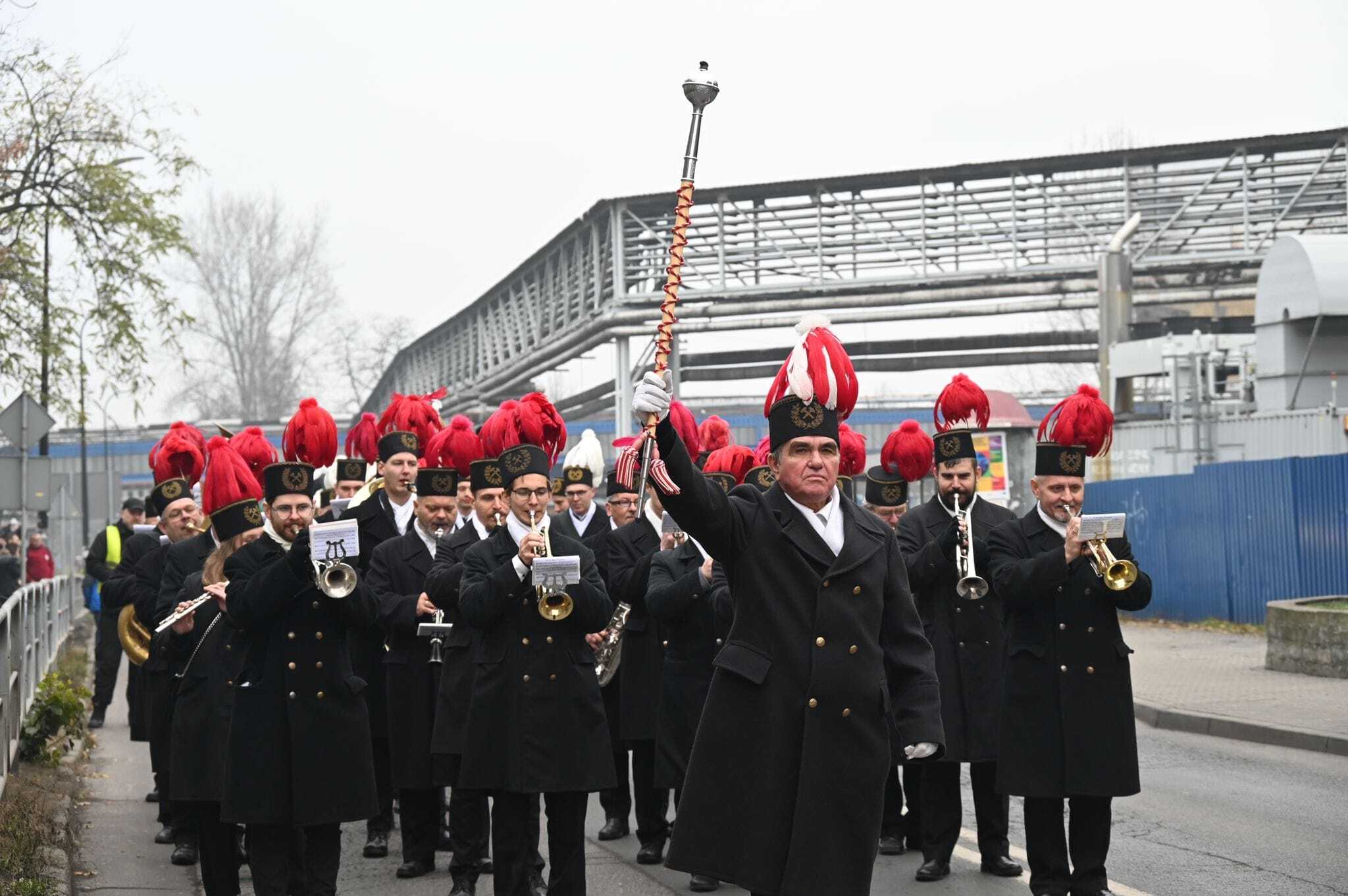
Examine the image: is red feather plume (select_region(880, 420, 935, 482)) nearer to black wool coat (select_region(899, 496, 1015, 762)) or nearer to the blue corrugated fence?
black wool coat (select_region(899, 496, 1015, 762))

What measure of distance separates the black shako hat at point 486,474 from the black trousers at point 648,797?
2022 mm

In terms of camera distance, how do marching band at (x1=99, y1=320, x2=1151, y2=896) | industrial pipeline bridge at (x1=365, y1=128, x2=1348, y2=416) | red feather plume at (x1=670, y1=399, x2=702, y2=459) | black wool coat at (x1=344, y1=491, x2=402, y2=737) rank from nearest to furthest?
marching band at (x1=99, y1=320, x2=1151, y2=896) → black wool coat at (x1=344, y1=491, x2=402, y2=737) → red feather plume at (x1=670, y1=399, x2=702, y2=459) → industrial pipeline bridge at (x1=365, y1=128, x2=1348, y2=416)

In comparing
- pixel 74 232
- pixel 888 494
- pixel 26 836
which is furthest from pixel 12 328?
pixel 888 494

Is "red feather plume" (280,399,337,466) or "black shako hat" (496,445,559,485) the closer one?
"black shako hat" (496,445,559,485)

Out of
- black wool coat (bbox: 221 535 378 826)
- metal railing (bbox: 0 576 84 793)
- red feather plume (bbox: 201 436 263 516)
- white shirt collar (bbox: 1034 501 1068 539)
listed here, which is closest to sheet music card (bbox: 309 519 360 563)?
black wool coat (bbox: 221 535 378 826)

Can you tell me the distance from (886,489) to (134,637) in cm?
442

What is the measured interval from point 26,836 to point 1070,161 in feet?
103

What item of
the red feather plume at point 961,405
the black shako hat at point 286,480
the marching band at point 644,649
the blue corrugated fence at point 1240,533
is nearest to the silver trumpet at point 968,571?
the marching band at point 644,649

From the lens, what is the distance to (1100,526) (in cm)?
693

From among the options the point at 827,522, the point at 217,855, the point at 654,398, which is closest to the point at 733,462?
the point at 217,855

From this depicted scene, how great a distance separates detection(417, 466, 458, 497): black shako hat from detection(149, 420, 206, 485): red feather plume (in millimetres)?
1627

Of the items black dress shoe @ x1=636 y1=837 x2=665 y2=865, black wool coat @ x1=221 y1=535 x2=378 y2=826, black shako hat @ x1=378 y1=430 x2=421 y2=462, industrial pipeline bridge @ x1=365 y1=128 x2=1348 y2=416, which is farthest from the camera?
industrial pipeline bridge @ x1=365 y1=128 x2=1348 y2=416

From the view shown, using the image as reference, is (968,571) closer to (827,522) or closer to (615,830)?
(615,830)

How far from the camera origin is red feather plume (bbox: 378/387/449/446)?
10.8 meters
